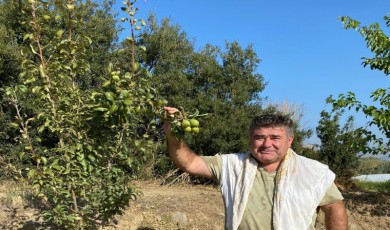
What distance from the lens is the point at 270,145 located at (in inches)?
107

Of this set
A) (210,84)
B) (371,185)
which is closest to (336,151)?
(371,185)

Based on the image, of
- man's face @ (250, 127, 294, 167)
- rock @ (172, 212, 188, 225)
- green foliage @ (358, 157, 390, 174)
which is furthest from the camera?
green foliage @ (358, 157, 390, 174)

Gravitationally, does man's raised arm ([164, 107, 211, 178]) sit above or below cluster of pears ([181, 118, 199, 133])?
below

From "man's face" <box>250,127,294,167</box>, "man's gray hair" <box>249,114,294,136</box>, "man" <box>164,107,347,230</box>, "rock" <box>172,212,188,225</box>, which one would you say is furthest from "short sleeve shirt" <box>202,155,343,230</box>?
"rock" <box>172,212,188,225</box>

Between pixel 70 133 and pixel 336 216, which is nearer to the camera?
pixel 336 216

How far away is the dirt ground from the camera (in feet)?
18.3

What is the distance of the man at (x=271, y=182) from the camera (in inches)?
102

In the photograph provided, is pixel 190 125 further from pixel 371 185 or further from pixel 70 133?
pixel 371 185

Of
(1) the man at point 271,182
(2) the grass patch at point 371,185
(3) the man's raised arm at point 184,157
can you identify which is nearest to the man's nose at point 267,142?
(1) the man at point 271,182

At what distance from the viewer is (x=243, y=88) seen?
11.2 meters

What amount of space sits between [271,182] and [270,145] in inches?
9.6

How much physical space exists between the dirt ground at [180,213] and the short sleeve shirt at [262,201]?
2.89 metres

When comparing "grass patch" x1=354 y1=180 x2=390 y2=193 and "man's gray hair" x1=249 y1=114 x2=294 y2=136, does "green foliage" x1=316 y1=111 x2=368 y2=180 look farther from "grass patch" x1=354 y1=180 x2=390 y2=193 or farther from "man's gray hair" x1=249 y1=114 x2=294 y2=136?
"man's gray hair" x1=249 y1=114 x2=294 y2=136

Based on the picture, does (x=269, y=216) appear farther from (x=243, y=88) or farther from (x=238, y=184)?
(x=243, y=88)
